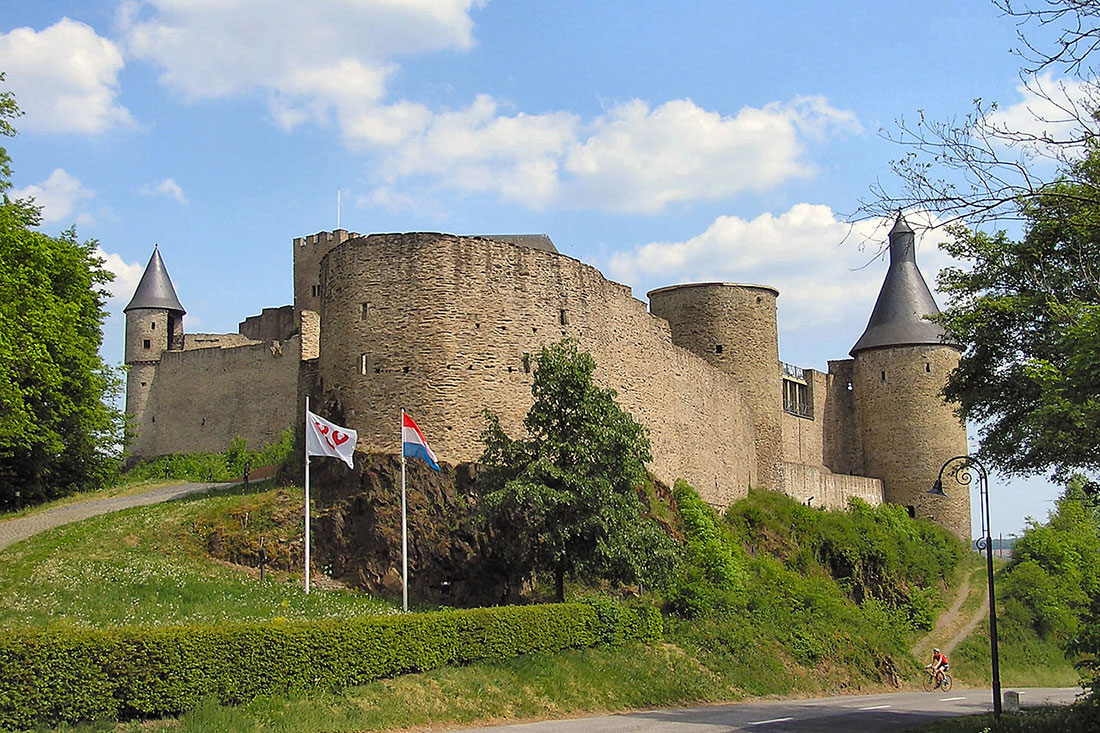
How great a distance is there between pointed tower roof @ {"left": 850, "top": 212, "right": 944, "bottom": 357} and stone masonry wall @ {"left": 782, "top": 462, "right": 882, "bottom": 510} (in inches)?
289

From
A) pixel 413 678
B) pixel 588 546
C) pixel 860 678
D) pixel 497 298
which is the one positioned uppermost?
pixel 497 298

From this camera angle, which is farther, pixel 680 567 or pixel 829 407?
pixel 829 407

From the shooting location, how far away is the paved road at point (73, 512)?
2981 centimetres

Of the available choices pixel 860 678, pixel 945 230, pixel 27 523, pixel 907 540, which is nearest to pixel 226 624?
pixel 945 230

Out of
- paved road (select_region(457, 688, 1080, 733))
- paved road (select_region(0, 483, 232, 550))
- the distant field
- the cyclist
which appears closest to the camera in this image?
paved road (select_region(457, 688, 1080, 733))

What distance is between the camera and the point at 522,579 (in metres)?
26.8

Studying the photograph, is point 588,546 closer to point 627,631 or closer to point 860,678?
point 627,631

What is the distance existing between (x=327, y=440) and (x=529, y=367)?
6.42 meters

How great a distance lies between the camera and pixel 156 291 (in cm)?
6266

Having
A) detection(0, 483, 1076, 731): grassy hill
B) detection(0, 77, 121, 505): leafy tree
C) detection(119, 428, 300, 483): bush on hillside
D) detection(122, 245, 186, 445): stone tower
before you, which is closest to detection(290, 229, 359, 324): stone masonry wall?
detection(122, 245, 186, 445): stone tower

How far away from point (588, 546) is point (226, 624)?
9.59m

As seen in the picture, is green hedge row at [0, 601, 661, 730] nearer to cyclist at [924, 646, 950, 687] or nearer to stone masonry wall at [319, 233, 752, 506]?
stone masonry wall at [319, 233, 752, 506]

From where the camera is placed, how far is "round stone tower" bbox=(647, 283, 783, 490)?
45.8 meters

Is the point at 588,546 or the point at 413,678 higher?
the point at 588,546
